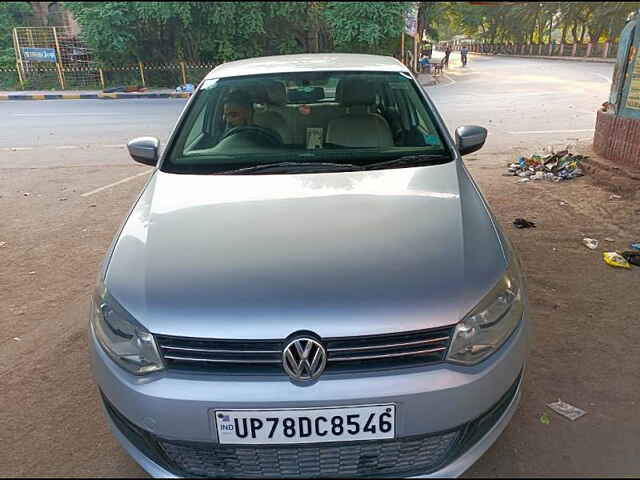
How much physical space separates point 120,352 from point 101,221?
12.4 ft

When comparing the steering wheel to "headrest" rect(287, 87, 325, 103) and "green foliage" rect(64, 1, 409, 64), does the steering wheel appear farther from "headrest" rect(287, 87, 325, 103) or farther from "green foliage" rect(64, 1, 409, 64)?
"green foliage" rect(64, 1, 409, 64)

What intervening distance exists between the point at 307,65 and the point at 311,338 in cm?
219

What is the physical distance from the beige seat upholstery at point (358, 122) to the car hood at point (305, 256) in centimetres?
48

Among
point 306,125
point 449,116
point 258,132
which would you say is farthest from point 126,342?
point 449,116

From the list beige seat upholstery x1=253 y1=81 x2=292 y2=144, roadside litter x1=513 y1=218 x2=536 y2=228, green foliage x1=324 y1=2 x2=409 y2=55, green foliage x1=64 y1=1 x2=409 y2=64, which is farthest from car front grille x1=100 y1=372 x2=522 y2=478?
green foliage x1=324 y1=2 x2=409 y2=55

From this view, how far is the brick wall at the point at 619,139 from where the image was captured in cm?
570

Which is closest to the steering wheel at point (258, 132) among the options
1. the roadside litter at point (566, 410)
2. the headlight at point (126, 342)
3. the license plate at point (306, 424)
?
the headlight at point (126, 342)

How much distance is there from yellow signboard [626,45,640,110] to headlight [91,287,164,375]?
5.83 meters

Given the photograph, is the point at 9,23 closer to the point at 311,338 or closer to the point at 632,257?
the point at 632,257

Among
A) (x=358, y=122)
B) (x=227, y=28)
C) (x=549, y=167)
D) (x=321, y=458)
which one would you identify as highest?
(x=227, y=28)

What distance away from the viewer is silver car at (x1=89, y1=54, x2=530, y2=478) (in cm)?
163

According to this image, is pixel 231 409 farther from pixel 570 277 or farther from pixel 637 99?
pixel 637 99

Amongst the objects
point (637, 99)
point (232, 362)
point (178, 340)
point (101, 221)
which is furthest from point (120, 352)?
point (637, 99)

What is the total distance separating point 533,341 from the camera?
Result: 9.52ft
